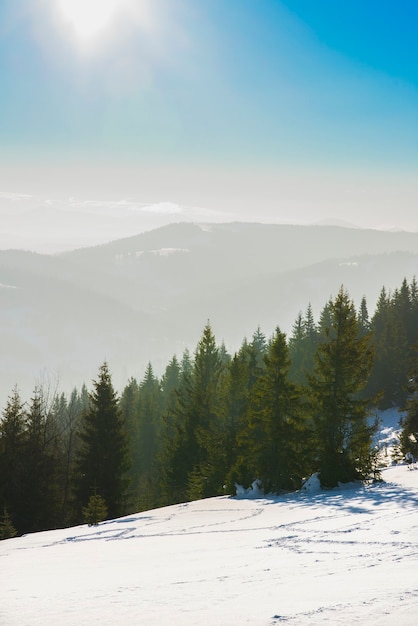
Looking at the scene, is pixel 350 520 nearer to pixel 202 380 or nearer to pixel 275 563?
pixel 275 563

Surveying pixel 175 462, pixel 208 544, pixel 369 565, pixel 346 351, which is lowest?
pixel 175 462

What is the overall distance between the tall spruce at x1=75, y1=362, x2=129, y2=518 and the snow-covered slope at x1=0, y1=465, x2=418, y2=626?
45.0 feet

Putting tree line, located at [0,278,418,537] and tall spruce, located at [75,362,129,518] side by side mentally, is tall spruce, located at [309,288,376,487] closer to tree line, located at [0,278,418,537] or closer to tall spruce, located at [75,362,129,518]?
tree line, located at [0,278,418,537]

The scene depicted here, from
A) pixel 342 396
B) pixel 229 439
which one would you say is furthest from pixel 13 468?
pixel 342 396

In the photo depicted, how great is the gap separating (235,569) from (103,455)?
25026mm

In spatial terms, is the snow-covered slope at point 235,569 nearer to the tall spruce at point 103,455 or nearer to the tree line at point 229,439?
the tree line at point 229,439

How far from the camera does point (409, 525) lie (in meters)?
13.5

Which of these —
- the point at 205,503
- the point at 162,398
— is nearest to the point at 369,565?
the point at 205,503

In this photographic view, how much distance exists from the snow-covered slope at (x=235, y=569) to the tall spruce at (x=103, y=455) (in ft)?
45.0

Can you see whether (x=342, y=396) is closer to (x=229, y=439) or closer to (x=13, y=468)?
(x=229, y=439)

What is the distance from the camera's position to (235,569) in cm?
1123

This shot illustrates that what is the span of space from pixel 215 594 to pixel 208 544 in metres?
6.04

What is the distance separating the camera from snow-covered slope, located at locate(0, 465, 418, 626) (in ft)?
26.0

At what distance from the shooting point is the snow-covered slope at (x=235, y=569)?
7.91 m
